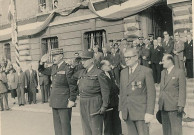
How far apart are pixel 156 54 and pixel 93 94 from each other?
5.98 metres

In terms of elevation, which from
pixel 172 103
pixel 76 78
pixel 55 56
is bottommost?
pixel 172 103

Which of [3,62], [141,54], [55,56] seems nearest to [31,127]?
[55,56]

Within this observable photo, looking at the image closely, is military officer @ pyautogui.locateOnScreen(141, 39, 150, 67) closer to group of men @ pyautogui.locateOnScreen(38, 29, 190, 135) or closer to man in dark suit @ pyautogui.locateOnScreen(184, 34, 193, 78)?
man in dark suit @ pyautogui.locateOnScreen(184, 34, 193, 78)

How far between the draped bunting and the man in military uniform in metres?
6.65

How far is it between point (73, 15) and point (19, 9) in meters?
4.32

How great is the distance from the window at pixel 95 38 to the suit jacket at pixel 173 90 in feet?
29.0

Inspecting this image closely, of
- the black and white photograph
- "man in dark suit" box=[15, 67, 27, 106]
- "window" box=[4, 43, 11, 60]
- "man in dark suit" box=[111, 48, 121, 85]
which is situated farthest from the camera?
"window" box=[4, 43, 11, 60]

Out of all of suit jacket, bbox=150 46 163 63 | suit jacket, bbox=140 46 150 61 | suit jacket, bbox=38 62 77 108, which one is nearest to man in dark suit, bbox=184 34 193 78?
suit jacket, bbox=150 46 163 63

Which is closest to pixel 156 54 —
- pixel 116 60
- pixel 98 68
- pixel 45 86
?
Result: pixel 116 60

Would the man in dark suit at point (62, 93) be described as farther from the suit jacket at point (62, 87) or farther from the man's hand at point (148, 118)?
the man's hand at point (148, 118)

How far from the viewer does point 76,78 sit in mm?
5332

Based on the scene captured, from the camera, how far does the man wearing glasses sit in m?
4.21

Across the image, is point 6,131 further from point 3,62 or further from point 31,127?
point 3,62

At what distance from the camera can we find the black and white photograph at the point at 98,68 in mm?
4766
